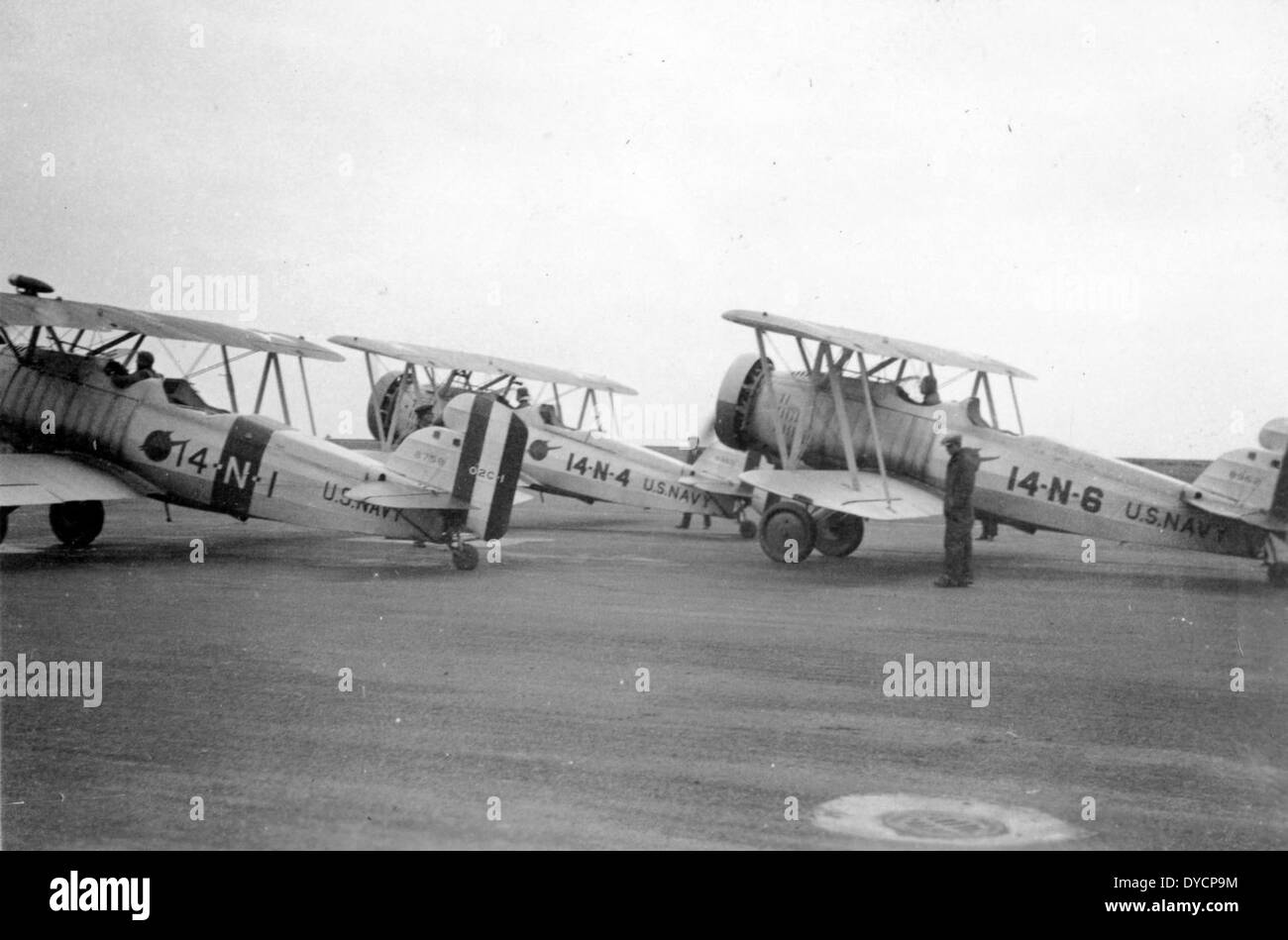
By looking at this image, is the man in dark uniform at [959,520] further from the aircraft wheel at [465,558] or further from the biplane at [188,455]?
the aircraft wheel at [465,558]

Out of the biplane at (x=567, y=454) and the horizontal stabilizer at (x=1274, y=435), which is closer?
the horizontal stabilizer at (x=1274, y=435)

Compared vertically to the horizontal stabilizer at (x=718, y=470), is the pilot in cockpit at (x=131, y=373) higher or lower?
higher

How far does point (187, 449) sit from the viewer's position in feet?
43.5

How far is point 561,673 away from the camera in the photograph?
706cm

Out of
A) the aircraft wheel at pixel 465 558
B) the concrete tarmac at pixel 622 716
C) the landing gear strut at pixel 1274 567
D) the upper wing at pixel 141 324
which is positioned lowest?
the concrete tarmac at pixel 622 716

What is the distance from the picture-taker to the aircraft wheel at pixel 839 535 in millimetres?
14914

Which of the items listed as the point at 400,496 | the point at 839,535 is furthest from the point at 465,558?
the point at 839,535

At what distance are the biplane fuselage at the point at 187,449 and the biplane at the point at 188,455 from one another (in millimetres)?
15

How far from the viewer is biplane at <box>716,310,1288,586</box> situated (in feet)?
40.4

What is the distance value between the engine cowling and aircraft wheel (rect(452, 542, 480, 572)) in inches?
199

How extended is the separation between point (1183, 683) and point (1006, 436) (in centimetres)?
730

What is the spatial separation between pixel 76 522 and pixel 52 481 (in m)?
1.39

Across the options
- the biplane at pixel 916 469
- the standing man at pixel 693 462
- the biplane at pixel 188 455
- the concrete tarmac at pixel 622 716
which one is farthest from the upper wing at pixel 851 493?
the standing man at pixel 693 462

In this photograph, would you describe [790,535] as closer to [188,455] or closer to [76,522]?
[188,455]
